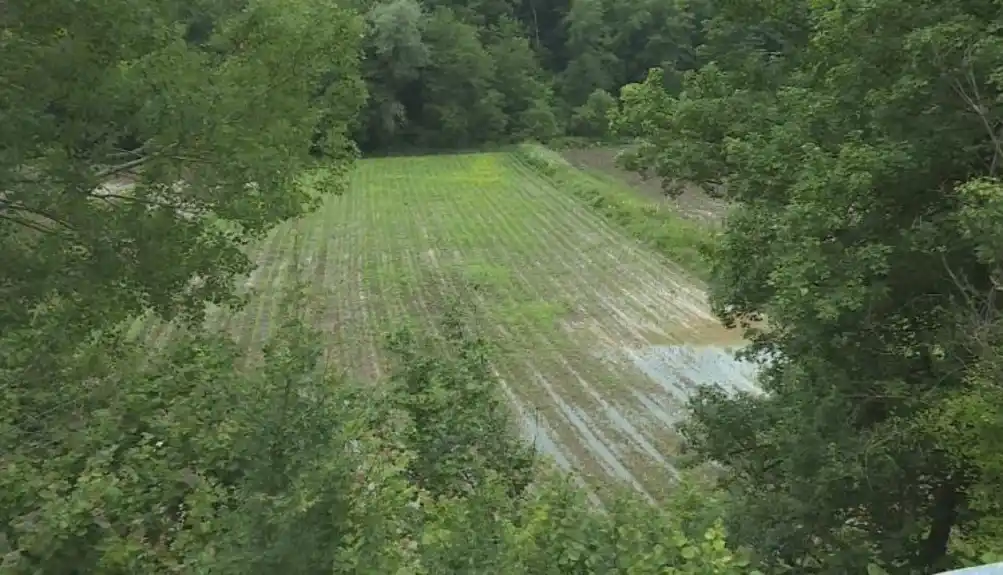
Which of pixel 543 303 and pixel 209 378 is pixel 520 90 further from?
pixel 209 378

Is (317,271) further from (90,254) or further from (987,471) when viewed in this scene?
(987,471)

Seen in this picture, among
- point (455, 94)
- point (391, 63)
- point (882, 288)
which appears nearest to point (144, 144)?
point (882, 288)

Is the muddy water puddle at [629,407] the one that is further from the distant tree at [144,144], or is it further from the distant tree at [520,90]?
the distant tree at [520,90]

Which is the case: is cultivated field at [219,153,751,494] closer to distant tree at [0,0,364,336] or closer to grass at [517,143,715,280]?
grass at [517,143,715,280]

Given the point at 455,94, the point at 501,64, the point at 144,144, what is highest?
the point at 144,144

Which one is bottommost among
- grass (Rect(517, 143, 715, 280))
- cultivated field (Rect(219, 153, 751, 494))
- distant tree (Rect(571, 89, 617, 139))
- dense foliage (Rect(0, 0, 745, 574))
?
cultivated field (Rect(219, 153, 751, 494))

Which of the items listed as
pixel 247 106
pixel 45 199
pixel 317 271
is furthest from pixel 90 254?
pixel 317 271

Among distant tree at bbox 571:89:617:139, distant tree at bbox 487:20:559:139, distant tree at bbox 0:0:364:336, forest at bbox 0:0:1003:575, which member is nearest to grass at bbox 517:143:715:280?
distant tree at bbox 487:20:559:139
